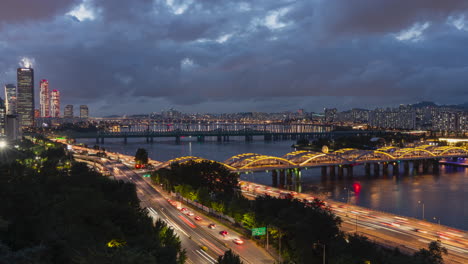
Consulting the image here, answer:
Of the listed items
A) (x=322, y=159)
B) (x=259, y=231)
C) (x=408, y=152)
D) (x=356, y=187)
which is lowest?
(x=356, y=187)

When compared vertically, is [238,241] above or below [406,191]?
above

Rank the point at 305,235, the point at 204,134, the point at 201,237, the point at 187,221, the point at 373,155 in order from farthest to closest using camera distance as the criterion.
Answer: the point at 204,134 → the point at 373,155 → the point at 187,221 → the point at 201,237 → the point at 305,235

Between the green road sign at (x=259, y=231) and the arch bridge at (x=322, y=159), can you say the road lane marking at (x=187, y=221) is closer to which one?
the green road sign at (x=259, y=231)

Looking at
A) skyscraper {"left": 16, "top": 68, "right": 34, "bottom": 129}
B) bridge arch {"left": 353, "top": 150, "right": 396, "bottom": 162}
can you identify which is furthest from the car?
skyscraper {"left": 16, "top": 68, "right": 34, "bottom": 129}

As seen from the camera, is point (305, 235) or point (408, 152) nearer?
point (305, 235)

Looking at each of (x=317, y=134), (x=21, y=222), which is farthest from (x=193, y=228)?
(x=317, y=134)

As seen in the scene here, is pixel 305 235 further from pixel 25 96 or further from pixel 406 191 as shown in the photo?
pixel 25 96

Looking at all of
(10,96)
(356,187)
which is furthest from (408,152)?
(10,96)

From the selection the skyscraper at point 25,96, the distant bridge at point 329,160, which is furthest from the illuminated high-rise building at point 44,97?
the distant bridge at point 329,160

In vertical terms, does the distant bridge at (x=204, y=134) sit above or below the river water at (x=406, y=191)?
above
